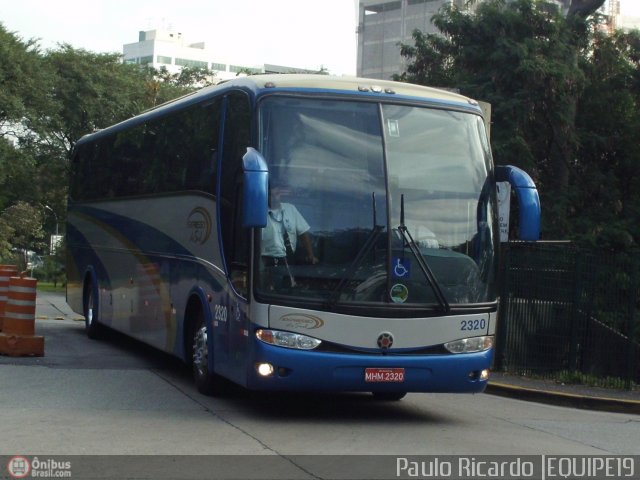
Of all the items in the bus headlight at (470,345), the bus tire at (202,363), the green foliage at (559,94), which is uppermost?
the green foliage at (559,94)

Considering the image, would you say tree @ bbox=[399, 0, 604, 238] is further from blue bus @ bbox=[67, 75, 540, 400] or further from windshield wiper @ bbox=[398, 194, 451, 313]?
windshield wiper @ bbox=[398, 194, 451, 313]

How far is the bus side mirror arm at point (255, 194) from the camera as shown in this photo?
9.88m

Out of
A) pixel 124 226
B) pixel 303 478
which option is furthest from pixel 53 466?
pixel 124 226

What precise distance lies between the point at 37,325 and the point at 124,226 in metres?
6.52

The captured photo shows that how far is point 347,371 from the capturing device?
34.0ft

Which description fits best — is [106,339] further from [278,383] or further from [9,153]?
[9,153]

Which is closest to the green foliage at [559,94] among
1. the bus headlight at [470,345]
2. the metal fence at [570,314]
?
the metal fence at [570,314]

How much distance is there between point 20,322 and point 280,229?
19.9 feet

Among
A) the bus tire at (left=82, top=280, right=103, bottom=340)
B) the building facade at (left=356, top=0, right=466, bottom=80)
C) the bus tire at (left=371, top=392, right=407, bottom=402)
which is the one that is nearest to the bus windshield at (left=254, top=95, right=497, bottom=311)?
the bus tire at (left=371, top=392, right=407, bottom=402)

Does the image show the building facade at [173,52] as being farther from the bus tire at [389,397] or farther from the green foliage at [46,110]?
the bus tire at [389,397]

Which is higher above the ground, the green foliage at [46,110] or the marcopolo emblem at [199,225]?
the green foliage at [46,110]

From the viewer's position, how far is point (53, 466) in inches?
318

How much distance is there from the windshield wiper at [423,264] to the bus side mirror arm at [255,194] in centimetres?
146

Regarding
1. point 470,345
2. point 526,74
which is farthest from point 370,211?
point 526,74
